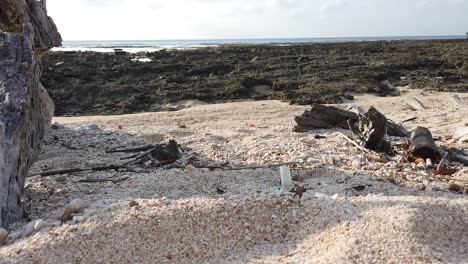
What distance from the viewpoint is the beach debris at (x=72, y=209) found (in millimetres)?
3388

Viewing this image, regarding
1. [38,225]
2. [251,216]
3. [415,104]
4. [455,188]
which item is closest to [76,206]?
[38,225]

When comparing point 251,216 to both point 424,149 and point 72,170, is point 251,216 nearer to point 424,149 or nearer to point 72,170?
point 72,170

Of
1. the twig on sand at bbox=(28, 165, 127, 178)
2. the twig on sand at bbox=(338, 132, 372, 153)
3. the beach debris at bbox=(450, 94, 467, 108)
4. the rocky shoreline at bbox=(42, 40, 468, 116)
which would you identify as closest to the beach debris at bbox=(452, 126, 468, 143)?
the twig on sand at bbox=(338, 132, 372, 153)

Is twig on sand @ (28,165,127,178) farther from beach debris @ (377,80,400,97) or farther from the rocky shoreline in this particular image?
beach debris @ (377,80,400,97)

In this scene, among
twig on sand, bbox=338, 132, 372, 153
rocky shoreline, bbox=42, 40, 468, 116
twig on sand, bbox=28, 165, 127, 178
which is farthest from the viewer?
rocky shoreline, bbox=42, 40, 468, 116

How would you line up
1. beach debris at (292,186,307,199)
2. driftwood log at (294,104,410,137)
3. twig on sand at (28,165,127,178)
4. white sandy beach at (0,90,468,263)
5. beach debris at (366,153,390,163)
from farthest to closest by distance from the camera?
driftwood log at (294,104,410,137) < beach debris at (366,153,390,163) < twig on sand at (28,165,127,178) < beach debris at (292,186,307,199) < white sandy beach at (0,90,468,263)

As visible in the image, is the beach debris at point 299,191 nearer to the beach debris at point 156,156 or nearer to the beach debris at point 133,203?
the beach debris at point 133,203

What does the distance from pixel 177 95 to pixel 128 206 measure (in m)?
9.22

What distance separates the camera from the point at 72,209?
3.45 metres

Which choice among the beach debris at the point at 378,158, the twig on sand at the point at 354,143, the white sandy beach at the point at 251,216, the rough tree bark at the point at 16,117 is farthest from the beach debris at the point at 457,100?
the rough tree bark at the point at 16,117

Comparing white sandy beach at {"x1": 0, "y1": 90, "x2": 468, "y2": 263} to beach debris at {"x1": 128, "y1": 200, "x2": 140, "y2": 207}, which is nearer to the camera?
white sandy beach at {"x1": 0, "y1": 90, "x2": 468, "y2": 263}

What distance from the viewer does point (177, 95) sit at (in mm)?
12586

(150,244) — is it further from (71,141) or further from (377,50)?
(377,50)

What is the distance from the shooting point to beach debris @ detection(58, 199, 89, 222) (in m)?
3.39
